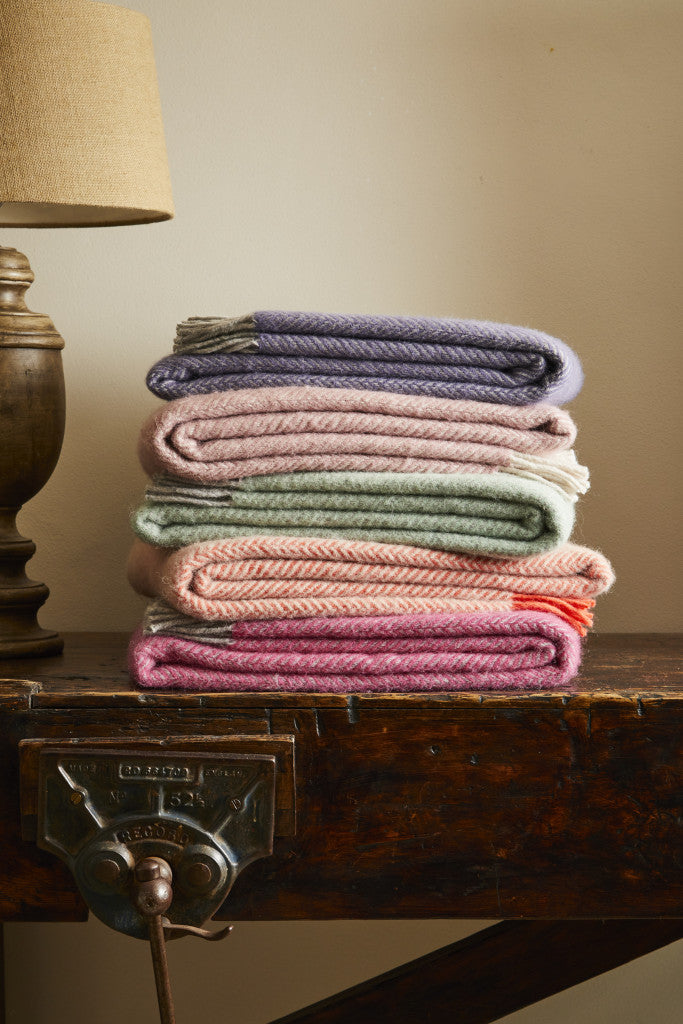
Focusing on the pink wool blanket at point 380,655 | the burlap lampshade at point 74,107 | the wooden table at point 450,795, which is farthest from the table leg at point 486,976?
the burlap lampshade at point 74,107

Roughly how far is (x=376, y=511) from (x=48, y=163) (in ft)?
1.34

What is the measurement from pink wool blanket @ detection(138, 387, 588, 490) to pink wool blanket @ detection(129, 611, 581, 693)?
0.41 feet

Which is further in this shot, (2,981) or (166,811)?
(2,981)

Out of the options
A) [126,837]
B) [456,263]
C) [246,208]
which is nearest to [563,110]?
[456,263]

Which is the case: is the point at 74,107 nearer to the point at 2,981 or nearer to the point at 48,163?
the point at 48,163

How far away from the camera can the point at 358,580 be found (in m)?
0.79

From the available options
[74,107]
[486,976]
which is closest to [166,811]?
[486,976]

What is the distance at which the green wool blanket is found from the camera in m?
0.78

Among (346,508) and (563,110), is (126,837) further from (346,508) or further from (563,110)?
(563,110)

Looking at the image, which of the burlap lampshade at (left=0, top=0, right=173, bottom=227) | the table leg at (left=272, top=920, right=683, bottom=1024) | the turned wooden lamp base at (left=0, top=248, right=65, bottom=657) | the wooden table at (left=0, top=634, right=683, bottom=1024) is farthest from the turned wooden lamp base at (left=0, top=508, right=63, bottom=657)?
the table leg at (left=272, top=920, right=683, bottom=1024)

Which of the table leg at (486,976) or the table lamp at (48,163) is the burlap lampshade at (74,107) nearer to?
the table lamp at (48,163)

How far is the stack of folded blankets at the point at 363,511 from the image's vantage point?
77cm

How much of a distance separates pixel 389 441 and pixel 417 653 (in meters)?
0.17

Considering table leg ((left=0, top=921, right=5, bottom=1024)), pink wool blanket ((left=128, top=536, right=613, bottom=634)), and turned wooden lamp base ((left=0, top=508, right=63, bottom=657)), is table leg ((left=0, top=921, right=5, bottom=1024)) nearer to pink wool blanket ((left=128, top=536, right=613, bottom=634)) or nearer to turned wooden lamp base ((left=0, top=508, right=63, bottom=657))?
turned wooden lamp base ((left=0, top=508, right=63, bottom=657))
